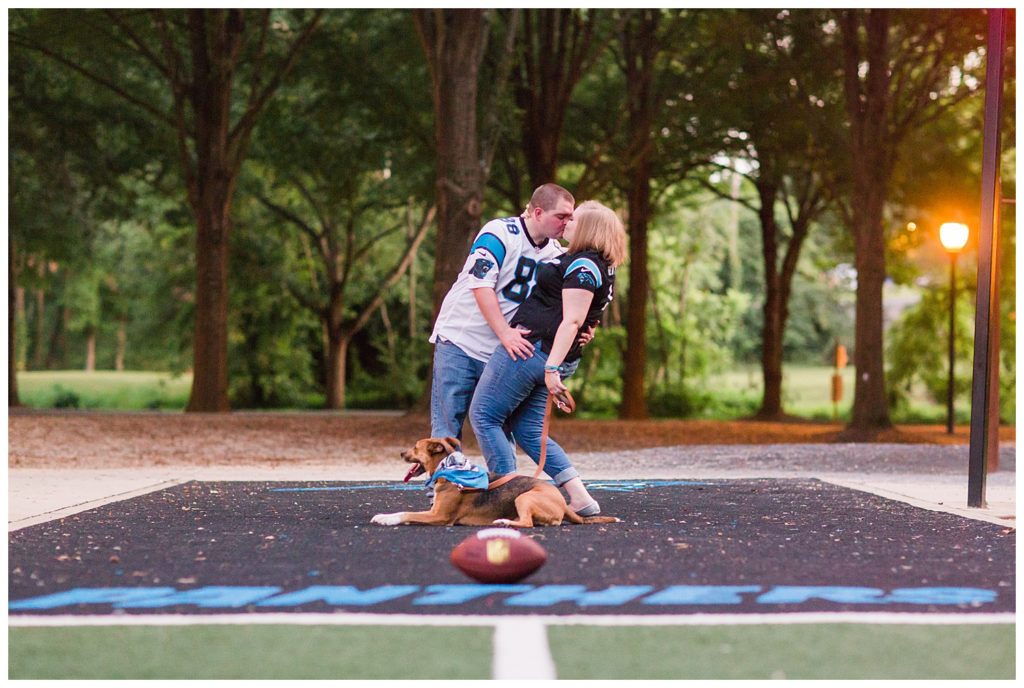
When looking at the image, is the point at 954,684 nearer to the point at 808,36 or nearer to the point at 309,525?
the point at 309,525

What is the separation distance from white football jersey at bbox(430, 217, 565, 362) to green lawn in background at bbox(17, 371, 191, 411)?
3136 cm

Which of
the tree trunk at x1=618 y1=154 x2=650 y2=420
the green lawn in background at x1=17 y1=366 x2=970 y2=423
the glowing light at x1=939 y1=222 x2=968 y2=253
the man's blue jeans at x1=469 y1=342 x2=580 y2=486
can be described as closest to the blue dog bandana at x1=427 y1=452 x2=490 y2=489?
the man's blue jeans at x1=469 y1=342 x2=580 y2=486

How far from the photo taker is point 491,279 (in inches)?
281

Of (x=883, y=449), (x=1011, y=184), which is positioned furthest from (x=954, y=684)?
(x=1011, y=184)

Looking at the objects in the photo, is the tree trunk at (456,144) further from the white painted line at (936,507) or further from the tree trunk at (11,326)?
the tree trunk at (11,326)

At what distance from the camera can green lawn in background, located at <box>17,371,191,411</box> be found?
4153 centimetres

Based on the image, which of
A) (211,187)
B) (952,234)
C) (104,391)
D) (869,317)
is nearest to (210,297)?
(211,187)

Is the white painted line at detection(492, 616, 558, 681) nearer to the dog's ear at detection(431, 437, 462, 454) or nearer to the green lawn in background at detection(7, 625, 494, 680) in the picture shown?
the green lawn in background at detection(7, 625, 494, 680)

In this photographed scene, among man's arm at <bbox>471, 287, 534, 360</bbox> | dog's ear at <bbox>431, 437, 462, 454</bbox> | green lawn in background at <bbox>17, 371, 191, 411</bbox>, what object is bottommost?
green lawn in background at <bbox>17, 371, 191, 411</bbox>

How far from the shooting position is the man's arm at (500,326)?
7.09 metres

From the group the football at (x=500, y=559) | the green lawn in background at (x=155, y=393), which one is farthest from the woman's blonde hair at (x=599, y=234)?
the green lawn in background at (x=155, y=393)

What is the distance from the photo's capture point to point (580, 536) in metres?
6.79

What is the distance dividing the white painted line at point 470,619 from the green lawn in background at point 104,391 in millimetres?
33697

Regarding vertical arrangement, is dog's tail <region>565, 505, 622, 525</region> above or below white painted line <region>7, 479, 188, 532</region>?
above
